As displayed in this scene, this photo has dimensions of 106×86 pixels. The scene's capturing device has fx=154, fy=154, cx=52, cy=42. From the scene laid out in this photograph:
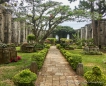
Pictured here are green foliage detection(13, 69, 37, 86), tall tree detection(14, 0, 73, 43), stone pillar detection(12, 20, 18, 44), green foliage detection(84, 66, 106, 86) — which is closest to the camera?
green foliage detection(84, 66, 106, 86)

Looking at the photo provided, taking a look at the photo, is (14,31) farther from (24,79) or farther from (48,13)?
(24,79)

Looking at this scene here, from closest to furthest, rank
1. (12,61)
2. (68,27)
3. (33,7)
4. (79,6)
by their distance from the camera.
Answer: (12,61) → (33,7) → (79,6) → (68,27)

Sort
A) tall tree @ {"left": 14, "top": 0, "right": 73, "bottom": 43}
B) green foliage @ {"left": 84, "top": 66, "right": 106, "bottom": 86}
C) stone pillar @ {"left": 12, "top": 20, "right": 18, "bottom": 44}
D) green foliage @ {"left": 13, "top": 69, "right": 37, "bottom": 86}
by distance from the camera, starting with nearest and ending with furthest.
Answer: green foliage @ {"left": 84, "top": 66, "right": 106, "bottom": 86} < green foliage @ {"left": 13, "top": 69, "right": 37, "bottom": 86} < tall tree @ {"left": 14, "top": 0, "right": 73, "bottom": 43} < stone pillar @ {"left": 12, "top": 20, "right": 18, "bottom": 44}

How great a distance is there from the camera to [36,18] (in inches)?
808

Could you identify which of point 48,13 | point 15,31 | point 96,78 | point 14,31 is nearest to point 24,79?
point 96,78

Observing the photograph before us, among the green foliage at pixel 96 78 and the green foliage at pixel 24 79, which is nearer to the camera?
the green foliage at pixel 96 78

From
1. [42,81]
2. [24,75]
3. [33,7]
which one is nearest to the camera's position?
[24,75]

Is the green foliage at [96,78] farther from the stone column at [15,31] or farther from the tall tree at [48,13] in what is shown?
the stone column at [15,31]

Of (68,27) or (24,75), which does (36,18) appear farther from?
(68,27)

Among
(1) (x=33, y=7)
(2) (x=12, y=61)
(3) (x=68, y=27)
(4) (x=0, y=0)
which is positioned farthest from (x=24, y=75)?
(3) (x=68, y=27)

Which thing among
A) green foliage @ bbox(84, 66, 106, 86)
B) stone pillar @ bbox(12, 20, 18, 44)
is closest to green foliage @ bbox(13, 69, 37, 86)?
green foliage @ bbox(84, 66, 106, 86)

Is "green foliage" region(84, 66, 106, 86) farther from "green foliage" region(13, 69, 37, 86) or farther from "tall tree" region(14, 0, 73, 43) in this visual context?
"tall tree" region(14, 0, 73, 43)

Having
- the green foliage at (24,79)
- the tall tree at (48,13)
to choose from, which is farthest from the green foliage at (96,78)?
the tall tree at (48,13)

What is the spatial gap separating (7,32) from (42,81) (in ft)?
62.6
